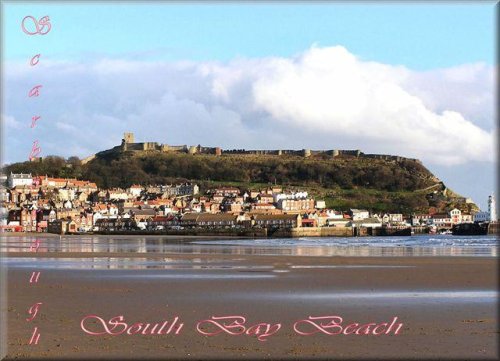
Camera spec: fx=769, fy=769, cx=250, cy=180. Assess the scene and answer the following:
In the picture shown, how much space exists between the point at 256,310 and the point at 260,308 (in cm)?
28

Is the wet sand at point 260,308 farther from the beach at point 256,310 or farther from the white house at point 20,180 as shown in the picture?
the white house at point 20,180

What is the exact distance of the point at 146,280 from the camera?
19.8 m

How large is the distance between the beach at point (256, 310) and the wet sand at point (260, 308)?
0.02 m

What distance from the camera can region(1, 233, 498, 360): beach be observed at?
9609mm

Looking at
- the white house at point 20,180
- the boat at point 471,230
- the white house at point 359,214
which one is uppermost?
the white house at point 20,180

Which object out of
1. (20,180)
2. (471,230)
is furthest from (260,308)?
(20,180)

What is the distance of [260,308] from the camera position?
13.7 m

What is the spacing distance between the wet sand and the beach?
0.06ft

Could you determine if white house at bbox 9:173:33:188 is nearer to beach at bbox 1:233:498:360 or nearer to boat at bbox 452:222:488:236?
boat at bbox 452:222:488:236

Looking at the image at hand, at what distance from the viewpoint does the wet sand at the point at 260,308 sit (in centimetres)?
959

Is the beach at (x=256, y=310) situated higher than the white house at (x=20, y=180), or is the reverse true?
the white house at (x=20, y=180)

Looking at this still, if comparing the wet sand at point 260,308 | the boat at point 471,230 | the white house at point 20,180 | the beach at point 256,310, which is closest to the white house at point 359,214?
the boat at point 471,230

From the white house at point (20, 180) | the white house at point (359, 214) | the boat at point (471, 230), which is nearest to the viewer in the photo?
the boat at point (471, 230)

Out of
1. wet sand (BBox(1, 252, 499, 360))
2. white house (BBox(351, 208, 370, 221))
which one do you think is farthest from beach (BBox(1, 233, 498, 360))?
white house (BBox(351, 208, 370, 221))
